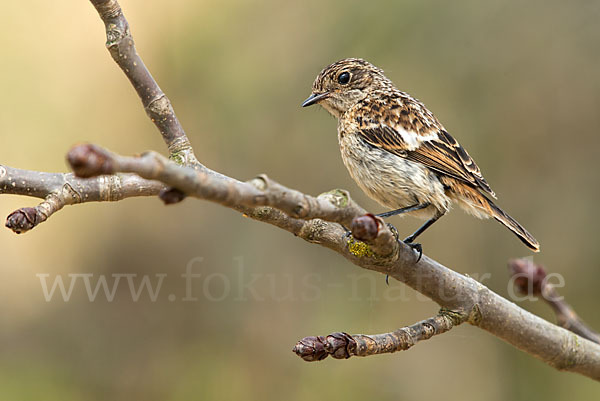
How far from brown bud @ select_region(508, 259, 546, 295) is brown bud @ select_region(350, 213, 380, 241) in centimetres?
65

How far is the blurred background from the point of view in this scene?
5.22 metres

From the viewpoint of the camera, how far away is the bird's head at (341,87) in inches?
182

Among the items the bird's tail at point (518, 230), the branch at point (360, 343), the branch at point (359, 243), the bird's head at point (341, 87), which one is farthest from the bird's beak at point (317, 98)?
the branch at point (360, 343)

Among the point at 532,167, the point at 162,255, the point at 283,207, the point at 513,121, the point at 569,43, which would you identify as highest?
the point at 569,43

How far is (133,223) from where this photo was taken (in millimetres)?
5578

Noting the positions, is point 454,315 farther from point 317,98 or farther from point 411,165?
point 317,98

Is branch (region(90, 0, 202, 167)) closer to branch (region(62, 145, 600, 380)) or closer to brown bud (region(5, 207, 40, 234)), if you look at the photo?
branch (region(62, 145, 600, 380))

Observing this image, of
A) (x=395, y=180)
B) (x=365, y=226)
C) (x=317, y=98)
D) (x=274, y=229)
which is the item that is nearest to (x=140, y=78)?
(x=365, y=226)

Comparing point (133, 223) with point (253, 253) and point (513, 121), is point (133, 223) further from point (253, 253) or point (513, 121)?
point (513, 121)

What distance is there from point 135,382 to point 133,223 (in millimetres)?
1279

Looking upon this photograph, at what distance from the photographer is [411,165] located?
3.86m

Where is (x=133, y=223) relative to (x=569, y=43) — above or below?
below

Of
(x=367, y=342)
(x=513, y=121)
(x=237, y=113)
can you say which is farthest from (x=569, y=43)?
(x=367, y=342)

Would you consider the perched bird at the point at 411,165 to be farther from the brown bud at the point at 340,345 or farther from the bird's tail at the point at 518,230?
the brown bud at the point at 340,345
